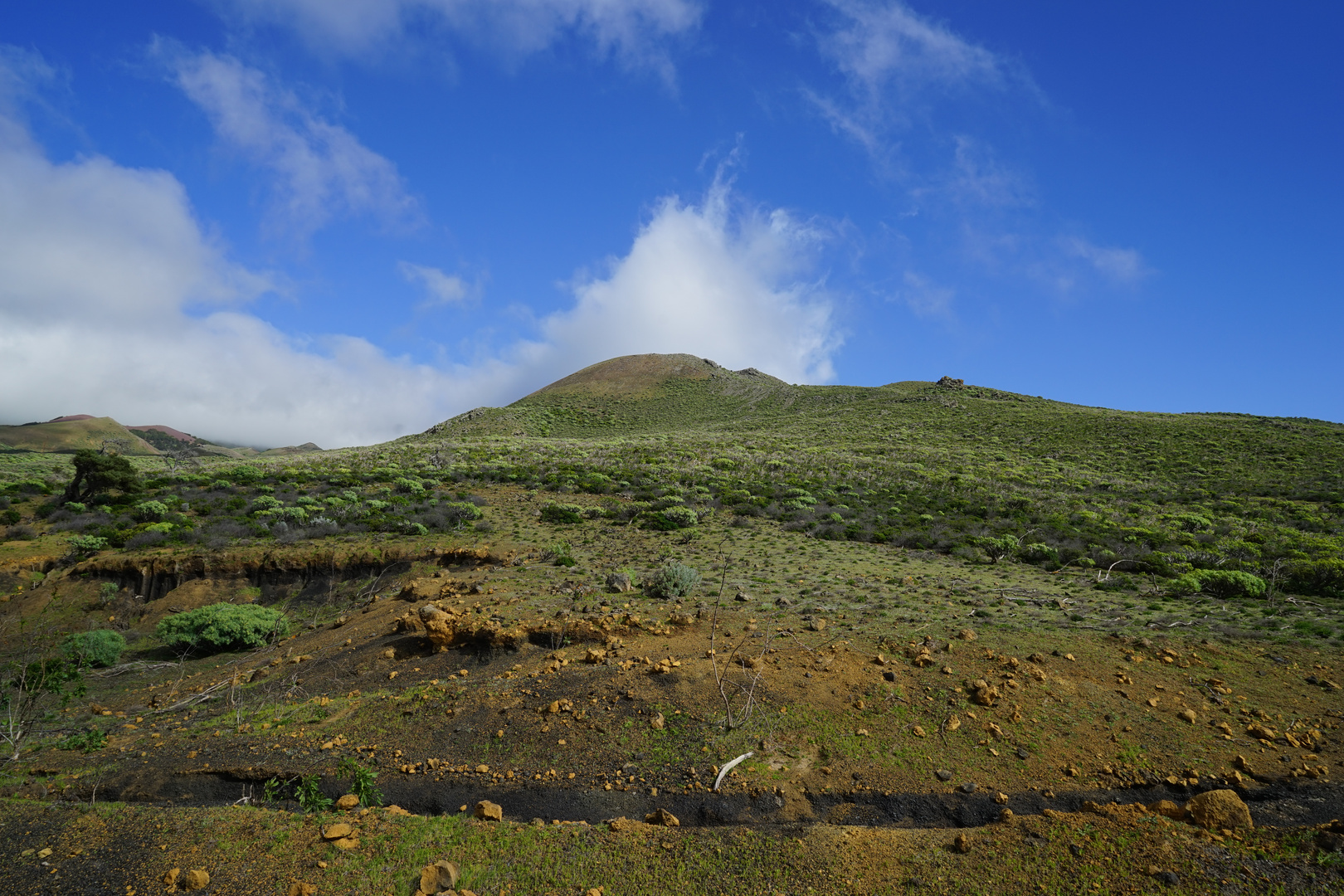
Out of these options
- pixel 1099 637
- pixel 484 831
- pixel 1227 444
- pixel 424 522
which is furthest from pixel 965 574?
pixel 1227 444

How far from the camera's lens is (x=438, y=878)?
196 inches

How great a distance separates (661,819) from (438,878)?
215 cm

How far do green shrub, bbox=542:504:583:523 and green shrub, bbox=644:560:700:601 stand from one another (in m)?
7.98

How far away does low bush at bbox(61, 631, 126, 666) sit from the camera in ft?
35.3

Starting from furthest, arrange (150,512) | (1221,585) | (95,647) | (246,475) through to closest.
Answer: (246,475) < (150,512) < (1221,585) < (95,647)

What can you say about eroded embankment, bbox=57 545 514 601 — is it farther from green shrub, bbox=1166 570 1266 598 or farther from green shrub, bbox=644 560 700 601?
green shrub, bbox=1166 570 1266 598

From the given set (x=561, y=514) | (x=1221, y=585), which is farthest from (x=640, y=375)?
(x=1221, y=585)

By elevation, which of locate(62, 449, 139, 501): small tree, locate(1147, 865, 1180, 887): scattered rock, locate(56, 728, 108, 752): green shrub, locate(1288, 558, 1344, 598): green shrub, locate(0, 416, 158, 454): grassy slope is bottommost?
locate(56, 728, 108, 752): green shrub

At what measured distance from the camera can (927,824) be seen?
19.9 feet

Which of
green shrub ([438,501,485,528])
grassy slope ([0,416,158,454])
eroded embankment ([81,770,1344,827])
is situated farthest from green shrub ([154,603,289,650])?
grassy slope ([0,416,158,454])

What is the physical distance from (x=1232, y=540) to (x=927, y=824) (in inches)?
718

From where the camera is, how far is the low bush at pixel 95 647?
10.8 meters

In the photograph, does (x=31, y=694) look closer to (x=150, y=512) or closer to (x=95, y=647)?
(x=95, y=647)

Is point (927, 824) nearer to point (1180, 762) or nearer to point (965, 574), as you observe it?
point (1180, 762)
